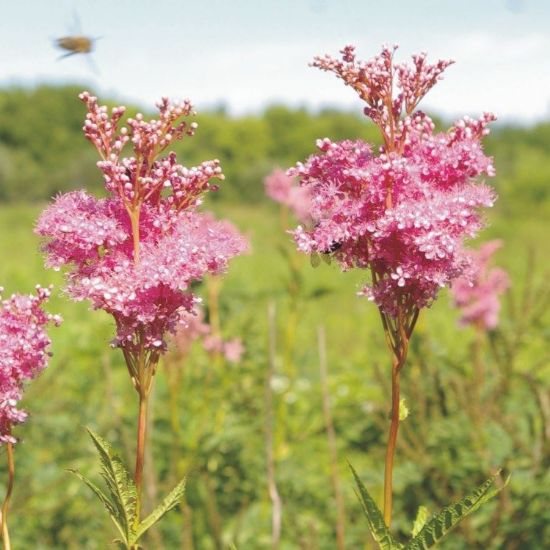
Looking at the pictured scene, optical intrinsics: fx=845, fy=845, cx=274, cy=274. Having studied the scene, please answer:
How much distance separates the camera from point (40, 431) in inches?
211

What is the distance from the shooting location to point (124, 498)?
5.09 ft

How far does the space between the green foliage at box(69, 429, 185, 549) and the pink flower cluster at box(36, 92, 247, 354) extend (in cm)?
22

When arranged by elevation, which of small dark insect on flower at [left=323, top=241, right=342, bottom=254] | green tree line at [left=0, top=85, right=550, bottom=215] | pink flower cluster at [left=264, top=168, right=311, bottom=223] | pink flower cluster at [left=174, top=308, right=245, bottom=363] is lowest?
pink flower cluster at [left=174, top=308, right=245, bottom=363]

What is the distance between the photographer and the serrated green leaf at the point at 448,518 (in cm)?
150

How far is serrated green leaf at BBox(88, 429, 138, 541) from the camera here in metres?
1.54

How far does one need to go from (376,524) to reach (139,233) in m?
0.71

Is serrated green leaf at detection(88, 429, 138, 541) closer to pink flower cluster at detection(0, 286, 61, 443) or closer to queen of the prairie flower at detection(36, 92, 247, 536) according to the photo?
queen of the prairie flower at detection(36, 92, 247, 536)

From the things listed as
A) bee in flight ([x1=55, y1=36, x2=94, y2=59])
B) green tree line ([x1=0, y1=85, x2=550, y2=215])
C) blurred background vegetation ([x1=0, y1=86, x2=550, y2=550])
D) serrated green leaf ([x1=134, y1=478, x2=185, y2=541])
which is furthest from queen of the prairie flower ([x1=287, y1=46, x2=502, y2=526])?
green tree line ([x1=0, y1=85, x2=550, y2=215])

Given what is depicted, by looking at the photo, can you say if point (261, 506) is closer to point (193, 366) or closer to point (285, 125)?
point (193, 366)

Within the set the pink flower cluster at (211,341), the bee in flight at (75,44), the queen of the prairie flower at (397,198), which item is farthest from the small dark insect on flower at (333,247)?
the pink flower cluster at (211,341)

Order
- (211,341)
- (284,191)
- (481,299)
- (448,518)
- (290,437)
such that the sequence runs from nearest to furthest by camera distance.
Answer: (448,518)
(211,341)
(481,299)
(284,191)
(290,437)

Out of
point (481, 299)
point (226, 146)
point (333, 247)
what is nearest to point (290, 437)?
point (481, 299)

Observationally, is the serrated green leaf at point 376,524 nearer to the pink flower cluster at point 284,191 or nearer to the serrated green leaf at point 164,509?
the serrated green leaf at point 164,509

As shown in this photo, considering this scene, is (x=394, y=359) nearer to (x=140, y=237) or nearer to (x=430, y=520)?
(x=430, y=520)
